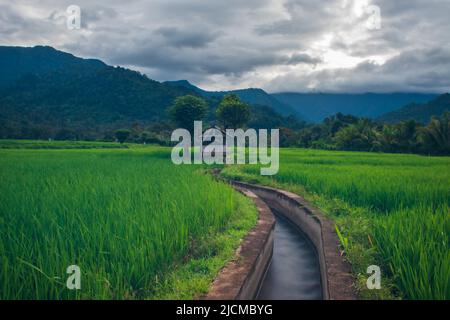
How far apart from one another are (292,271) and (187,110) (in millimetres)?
17969

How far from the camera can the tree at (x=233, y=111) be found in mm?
30375

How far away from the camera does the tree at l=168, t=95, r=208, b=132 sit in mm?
21453

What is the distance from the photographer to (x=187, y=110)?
2147cm

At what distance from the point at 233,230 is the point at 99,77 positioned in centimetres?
7194

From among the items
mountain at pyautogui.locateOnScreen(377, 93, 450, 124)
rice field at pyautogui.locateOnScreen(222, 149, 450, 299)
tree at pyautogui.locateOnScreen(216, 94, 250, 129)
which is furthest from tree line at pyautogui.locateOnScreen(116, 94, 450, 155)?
mountain at pyautogui.locateOnScreen(377, 93, 450, 124)

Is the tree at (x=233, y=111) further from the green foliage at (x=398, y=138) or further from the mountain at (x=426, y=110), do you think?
the mountain at (x=426, y=110)

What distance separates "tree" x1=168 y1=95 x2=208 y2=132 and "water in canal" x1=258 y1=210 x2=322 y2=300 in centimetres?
1629

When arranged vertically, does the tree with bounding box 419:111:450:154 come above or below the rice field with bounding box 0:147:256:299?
above

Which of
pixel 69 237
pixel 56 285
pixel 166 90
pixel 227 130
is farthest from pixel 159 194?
pixel 166 90

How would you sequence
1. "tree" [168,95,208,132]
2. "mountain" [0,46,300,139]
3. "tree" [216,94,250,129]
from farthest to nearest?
"mountain" [0,46,300,139]
"tree" [216,94,250,129]
"tree" [168,95,208,132]

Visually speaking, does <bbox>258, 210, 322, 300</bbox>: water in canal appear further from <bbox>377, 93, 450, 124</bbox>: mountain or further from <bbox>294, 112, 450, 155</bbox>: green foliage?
<bbox>377, 93, 450, 124</bbox>: mountain

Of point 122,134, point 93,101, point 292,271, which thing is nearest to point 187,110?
point 292,271

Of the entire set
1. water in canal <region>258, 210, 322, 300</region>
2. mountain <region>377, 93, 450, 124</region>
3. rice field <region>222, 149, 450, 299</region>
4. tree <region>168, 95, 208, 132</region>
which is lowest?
water in canal <region>258, 210, 322, 300</region>

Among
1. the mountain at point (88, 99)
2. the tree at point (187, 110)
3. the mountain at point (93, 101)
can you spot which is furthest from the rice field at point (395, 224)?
the mountain at point (88, 99)
